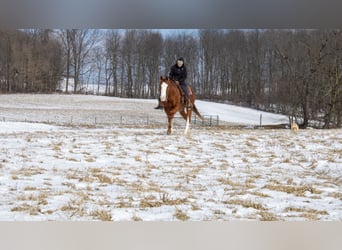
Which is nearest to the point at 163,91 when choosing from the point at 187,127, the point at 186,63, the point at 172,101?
the point at 172,101

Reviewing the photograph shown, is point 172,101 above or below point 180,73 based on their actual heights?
below

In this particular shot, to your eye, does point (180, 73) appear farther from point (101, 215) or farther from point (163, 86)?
point (101, 215)

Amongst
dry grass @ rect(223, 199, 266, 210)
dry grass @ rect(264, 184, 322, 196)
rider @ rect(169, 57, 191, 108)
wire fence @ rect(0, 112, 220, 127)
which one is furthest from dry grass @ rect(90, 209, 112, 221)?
rider @ rect(169, 57, 191, 108)

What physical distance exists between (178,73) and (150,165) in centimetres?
77

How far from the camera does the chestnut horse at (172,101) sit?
126 inches

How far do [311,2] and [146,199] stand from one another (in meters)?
1.45

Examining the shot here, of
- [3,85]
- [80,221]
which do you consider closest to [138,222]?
[80,221]

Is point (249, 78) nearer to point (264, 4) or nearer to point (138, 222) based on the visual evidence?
point (264, 4)

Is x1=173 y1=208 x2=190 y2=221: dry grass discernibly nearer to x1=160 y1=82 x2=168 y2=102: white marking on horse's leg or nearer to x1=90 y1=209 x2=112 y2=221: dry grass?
x1=90 y1=209 x2=112 y2=221: dry grass

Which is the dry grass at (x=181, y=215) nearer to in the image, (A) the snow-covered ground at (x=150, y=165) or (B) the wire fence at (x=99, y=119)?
(A) the snow-covered ground at (x=150, y=165)

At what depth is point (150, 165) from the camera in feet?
9.68

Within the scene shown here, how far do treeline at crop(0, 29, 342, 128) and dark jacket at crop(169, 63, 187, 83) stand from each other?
0.05m

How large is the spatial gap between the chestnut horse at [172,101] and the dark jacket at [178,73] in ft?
0.13

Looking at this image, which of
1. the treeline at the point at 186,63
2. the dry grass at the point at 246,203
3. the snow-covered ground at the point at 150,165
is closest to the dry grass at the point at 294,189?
the snow-covered ground at the point at 150,165
